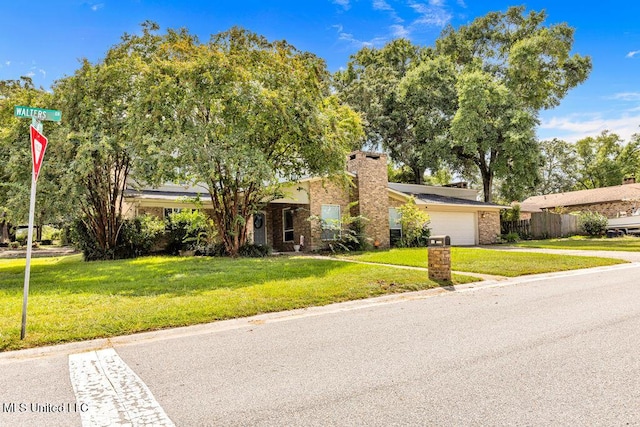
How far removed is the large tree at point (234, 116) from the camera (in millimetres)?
13031

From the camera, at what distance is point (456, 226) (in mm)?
24688

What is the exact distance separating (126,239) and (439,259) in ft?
41.4

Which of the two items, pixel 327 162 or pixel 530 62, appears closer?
pixel 327 162

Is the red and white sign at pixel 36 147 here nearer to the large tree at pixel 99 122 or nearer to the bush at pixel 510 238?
the large tree at pixel 99 122

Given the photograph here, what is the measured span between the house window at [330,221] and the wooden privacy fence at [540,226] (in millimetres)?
14800

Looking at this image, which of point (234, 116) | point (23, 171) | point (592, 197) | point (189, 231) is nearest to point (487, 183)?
point (592, 197)

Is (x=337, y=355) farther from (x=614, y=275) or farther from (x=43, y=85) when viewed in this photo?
(x=43, y=85)

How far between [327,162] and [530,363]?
38.2 feet

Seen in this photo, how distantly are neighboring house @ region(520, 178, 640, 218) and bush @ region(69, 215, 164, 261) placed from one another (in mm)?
29394

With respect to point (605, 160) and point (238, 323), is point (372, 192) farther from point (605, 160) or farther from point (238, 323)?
point (605, 160)

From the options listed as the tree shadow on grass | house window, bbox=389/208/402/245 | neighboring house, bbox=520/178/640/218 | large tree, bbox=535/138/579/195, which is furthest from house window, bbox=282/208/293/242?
large tree, bbox=535/138/579/195

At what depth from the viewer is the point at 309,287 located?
8508 mm

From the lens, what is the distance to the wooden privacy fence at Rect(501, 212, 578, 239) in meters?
28.8

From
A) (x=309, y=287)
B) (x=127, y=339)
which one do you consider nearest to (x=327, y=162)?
(x=309, y=287)
